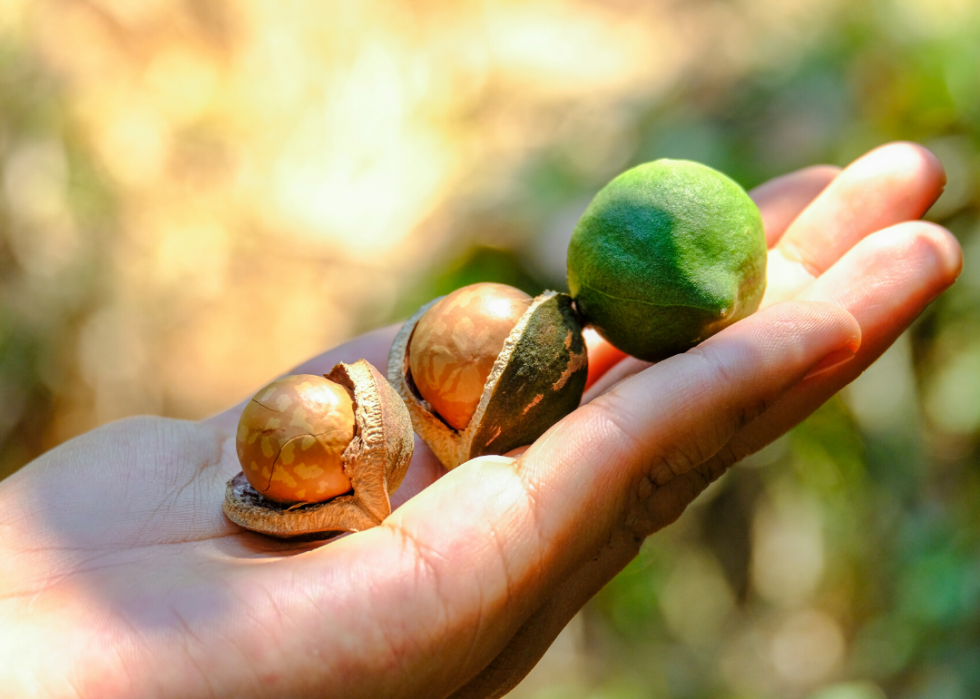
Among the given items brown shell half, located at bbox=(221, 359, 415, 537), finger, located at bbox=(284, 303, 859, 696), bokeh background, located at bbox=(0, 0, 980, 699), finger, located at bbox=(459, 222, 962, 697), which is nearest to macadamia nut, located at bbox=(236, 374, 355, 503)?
brown shell half, located at bbox=(221, 359, 415, 537)

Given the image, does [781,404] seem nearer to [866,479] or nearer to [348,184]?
[866,479]

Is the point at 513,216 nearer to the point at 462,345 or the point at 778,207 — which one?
the point at 778,207

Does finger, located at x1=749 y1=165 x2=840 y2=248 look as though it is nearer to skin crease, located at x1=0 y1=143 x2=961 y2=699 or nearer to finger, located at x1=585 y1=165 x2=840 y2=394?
finger, located at x1=585 y1=165 x2=840 y2=394

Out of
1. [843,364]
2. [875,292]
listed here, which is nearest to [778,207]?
[875,292]

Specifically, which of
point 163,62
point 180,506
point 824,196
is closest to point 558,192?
point 824,196

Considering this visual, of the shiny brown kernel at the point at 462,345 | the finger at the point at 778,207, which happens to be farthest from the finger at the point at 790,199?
the shiny brown kernel at the point at 462,345

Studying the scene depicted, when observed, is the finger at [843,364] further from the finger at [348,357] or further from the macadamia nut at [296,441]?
the finger at [348,357]
